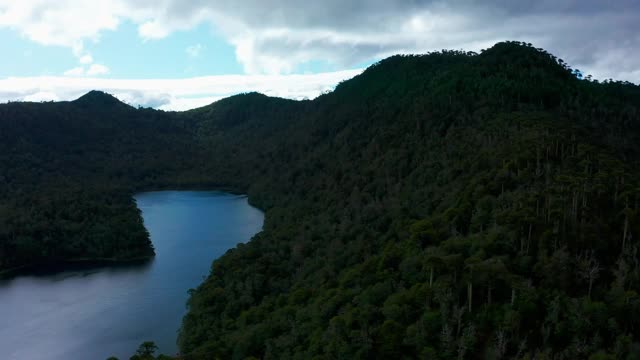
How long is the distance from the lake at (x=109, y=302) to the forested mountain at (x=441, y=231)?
7.20 metres

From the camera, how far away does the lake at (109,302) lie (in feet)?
194

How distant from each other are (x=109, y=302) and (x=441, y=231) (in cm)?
4876

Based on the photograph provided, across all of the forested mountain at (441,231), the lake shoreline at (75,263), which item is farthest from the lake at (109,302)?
the forested mountain at (441,231)

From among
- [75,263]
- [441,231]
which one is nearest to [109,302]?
[75,263]

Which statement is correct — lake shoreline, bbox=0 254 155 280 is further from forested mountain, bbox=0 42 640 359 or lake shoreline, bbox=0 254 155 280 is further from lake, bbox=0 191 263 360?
lake, bbox=0 191 263 360

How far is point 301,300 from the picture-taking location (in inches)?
1896

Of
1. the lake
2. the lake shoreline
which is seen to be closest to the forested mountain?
the lake shoreline

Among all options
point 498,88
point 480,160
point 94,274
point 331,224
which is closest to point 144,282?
point 94,274

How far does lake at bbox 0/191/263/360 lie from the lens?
59.1 meters

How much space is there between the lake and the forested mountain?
7205 mm

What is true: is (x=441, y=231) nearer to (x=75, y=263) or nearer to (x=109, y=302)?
(x=109, y=302)

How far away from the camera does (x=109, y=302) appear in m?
71.9

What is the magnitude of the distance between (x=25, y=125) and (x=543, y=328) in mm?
187044

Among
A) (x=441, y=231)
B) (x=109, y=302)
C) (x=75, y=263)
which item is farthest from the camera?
(x=75, y=263)
